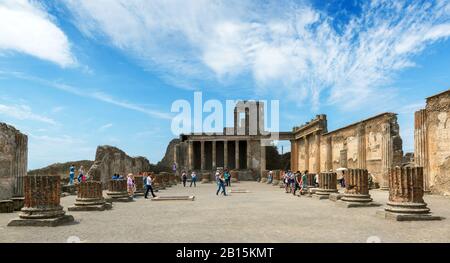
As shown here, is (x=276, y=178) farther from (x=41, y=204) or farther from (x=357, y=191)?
(x=41, y=204)

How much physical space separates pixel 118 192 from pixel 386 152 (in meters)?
14.5

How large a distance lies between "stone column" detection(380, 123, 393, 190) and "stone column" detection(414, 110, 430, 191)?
2195 mm

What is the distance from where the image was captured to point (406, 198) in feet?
33.0

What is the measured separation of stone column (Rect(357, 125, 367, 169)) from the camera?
79.5 feet

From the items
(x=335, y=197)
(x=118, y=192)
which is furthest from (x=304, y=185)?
(x=118, y=192)

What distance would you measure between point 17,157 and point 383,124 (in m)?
18.7

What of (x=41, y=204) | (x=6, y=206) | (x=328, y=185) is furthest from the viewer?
(x=328, y=185)

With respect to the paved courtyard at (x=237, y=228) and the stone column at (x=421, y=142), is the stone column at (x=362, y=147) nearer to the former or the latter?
the stone column at (x=421, y=142)

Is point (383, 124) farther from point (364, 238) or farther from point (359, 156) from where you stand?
point (364, 238)

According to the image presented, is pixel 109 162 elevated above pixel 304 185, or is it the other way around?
pixel 109 162

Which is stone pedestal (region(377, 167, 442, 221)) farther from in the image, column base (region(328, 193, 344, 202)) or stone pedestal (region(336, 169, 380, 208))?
column base (region(328, 193, 344, 202))

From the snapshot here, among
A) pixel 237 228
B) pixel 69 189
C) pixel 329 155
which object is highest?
pixel 329 155

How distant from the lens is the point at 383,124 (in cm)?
2178
